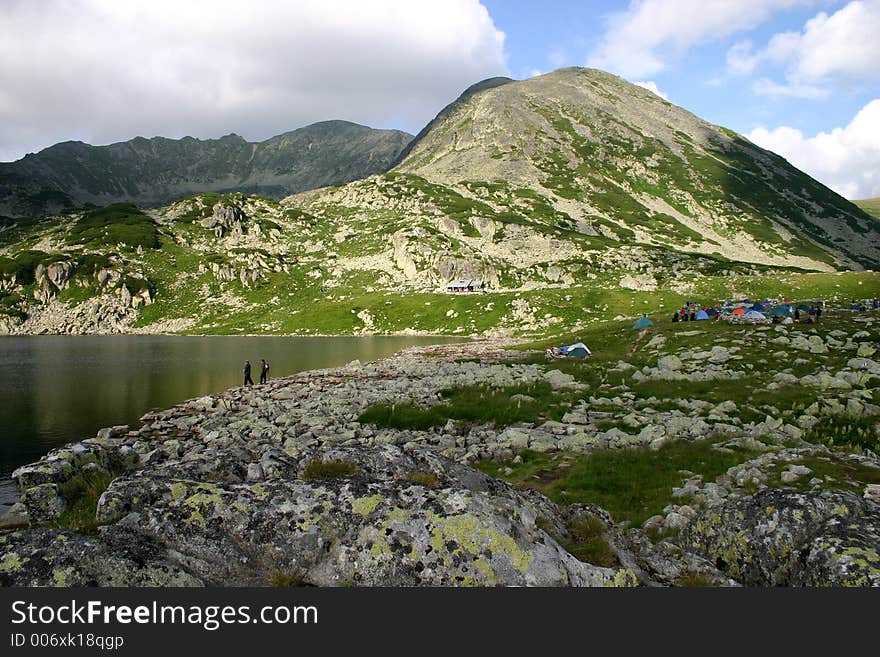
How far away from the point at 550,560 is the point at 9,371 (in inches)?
2942

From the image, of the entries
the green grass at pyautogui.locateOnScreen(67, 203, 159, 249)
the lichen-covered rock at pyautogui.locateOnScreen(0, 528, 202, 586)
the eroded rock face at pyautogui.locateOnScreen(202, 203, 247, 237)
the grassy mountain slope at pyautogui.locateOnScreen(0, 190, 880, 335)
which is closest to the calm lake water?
the lichen-covered rock at pyautogui.locateOnScreen(0, 528, 202, 586)

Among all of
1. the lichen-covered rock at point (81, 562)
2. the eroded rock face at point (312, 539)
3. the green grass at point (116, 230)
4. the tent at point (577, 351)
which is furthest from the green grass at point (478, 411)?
the green grass at point (116, 230)

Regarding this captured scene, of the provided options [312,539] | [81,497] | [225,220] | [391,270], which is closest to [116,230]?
[225,220]

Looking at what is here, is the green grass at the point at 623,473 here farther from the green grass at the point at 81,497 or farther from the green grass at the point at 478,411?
the green grass at the point at 81,497

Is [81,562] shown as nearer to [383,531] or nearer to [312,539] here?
[312,539]

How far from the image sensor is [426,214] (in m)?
186

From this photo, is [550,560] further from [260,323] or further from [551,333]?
[260,323]

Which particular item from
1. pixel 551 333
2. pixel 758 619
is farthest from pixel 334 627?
pixel 551 333

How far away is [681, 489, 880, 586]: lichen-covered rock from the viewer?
21.3 feet

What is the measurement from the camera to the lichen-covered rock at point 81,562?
489 centimetres

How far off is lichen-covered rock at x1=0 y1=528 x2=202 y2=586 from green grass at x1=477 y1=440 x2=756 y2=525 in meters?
11.1

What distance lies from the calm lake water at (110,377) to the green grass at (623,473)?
2285 centimetres

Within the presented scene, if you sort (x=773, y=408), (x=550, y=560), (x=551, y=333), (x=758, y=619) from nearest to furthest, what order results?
(x=758, y=619) → (x=550, y=560) → (x=773, y=408) → (x=551, y=333)

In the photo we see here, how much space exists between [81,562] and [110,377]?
5754 centimetres
